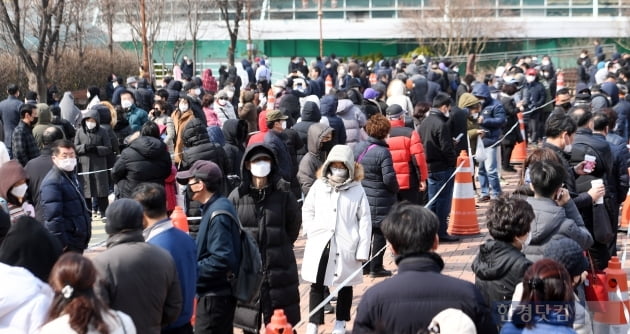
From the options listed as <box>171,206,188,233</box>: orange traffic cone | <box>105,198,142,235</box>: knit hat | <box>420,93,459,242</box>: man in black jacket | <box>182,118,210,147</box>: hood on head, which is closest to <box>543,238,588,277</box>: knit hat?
<box>105,198,142,235</box>: knit hat

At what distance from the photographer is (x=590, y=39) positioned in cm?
6012

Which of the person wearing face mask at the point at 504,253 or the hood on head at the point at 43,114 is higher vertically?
the hood on head at the point at 43,114

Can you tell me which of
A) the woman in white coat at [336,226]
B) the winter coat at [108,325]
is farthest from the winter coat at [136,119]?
the winter coat at [108,325]

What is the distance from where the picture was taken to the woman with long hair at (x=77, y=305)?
16.9 feet

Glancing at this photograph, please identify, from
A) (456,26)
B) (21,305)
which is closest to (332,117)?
(21,305)

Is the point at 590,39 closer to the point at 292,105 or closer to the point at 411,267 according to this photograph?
the point at 292,105

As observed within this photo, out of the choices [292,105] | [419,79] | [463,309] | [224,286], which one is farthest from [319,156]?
[419,79]

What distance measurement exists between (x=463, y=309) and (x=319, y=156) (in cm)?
659

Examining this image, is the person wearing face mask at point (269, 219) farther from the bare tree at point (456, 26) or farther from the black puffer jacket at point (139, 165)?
the bare tree at point (456, 26)

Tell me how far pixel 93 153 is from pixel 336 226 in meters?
7.04

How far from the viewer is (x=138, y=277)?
6215 mm

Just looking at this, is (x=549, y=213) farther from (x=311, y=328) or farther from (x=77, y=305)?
(x=77, y=305)

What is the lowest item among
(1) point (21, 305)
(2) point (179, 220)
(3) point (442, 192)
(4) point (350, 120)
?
(3) point (442, 192)

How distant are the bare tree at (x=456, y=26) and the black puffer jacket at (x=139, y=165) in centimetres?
4470
